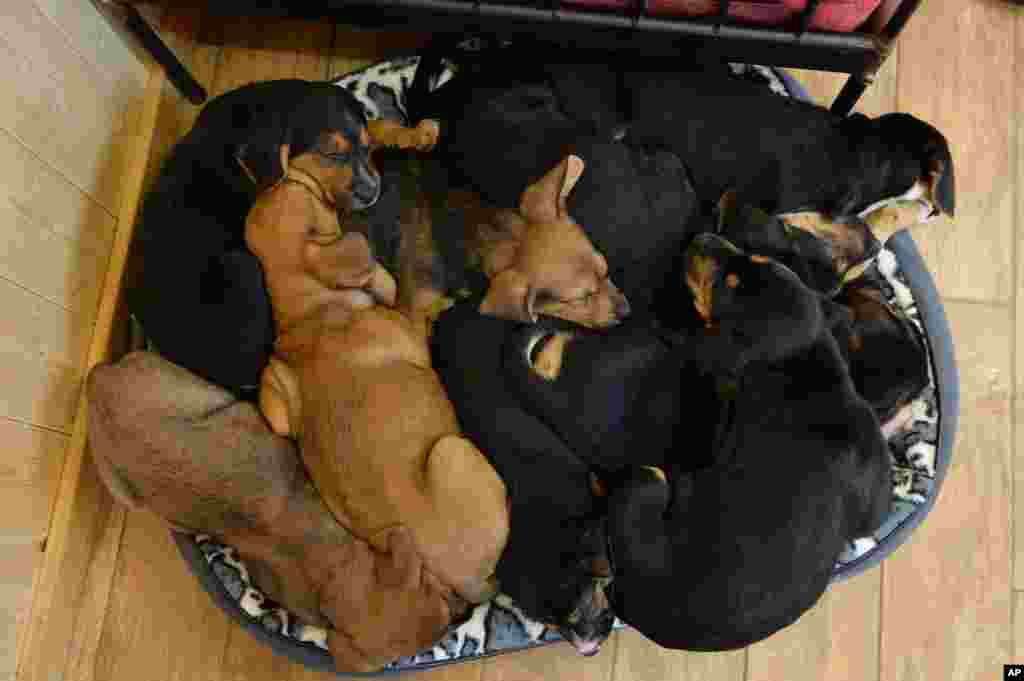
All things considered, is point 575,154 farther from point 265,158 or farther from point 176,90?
point 176,90

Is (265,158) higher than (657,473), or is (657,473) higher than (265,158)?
(265,158)

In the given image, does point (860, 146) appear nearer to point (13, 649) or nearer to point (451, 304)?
point (451, 304)

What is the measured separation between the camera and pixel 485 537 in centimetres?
184

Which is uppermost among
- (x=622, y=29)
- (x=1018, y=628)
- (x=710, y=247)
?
(x=622, y=29)

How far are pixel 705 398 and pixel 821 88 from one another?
3.46 feet

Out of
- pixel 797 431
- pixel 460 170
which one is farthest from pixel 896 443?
pixel 460 170

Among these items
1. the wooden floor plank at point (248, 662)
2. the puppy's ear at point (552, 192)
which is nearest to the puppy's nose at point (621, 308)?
the puppy's ear at point (552, 192)

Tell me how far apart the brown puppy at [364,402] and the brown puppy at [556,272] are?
0.82 ft

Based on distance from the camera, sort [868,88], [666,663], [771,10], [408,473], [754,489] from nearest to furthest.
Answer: [754,489]
[408,473]
[771,10]
[666,663]
[868,88]

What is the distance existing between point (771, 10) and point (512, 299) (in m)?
0.82

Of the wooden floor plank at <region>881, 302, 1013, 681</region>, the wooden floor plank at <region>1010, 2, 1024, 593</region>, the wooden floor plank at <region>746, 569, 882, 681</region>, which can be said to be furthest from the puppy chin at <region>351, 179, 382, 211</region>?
the wooden floor plank at <region>1010, 2, 1024, 593</region>

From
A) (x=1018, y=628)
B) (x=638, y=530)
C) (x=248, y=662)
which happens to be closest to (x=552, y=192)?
(x=638, y=530)

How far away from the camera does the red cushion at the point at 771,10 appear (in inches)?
73.6

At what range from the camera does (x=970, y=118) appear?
7.98 feet
